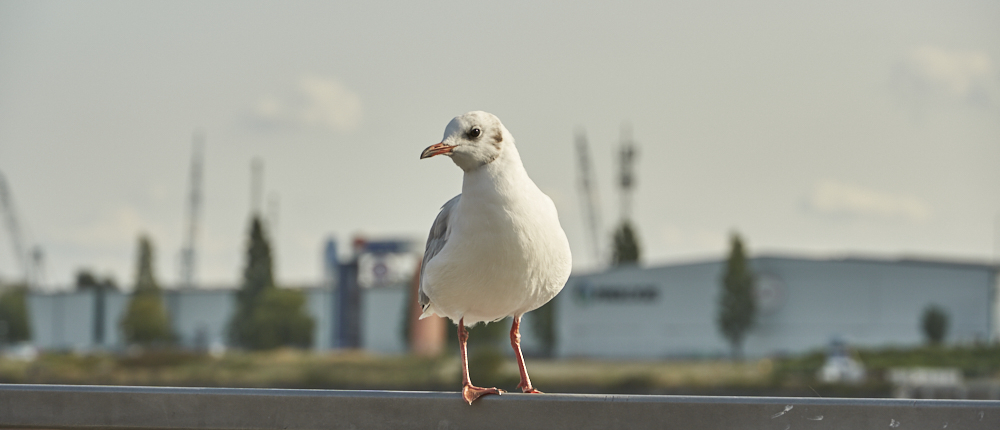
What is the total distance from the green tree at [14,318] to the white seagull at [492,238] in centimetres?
9263

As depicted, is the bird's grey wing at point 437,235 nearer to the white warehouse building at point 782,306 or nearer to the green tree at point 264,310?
the white warehouse building at point 782,306

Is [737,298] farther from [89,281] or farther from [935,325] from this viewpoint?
[89,281]

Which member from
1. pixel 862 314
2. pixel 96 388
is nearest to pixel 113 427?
pixel 96 388

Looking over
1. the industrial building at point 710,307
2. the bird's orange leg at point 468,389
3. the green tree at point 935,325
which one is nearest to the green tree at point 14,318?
the industrial building at point 710,307

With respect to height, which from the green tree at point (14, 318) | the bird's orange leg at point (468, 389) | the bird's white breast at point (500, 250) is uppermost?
the bird's white breast at point (500, 250)

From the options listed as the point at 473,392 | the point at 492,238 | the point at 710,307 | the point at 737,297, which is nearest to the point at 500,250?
the point at 492,238

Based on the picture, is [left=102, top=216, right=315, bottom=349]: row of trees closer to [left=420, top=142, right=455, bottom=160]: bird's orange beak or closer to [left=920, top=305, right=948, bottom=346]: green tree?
[left=920, top=305, right=948, bottom=346]: green tree

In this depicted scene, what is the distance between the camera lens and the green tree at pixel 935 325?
60.7 metres

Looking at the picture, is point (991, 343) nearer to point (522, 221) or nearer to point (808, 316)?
point (808, 316)

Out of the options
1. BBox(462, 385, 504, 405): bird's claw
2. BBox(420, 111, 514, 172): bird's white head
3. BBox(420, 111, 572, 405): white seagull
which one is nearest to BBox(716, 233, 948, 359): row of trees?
BBox(420, 111, 572, 405): white seagull

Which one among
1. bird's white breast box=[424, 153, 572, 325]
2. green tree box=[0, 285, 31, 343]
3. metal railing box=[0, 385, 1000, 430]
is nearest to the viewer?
metal railing box=[0, 385, 1000, 430]

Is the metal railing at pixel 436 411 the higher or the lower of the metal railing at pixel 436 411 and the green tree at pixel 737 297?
the higher

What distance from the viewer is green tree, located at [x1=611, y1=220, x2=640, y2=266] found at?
7594 cm

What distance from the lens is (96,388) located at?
465cm
